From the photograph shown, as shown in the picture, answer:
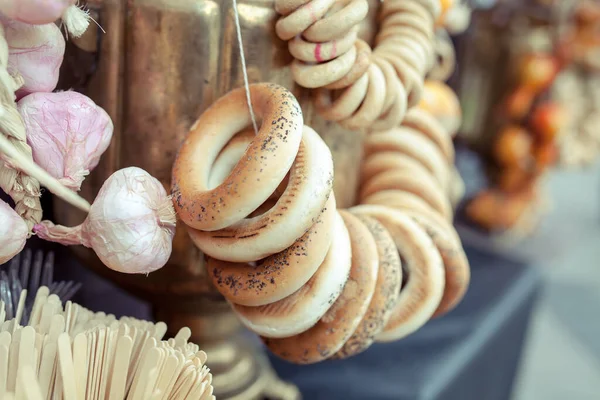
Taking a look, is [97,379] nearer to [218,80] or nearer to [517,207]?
[218,80]

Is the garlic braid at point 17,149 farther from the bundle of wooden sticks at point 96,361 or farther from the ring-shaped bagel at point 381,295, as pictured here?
the ring-shaped bagel at point 381,295

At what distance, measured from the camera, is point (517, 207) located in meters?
1.11

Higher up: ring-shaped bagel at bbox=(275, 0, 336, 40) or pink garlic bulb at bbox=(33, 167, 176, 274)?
ring-shaped bagel at bbox=(275, 0, 336, 40)

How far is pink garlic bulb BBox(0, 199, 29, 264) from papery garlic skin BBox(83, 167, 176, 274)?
3cm

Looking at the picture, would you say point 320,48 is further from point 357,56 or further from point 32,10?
point 32,10

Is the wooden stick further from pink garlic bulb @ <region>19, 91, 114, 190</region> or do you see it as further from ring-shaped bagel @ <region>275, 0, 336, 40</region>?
ring-shaped bagel @ <region>275, 0, 336, 40</region>

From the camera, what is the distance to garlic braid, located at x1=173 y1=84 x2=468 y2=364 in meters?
0.28

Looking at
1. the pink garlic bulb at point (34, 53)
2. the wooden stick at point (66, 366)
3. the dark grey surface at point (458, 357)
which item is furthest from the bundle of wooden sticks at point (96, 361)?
the dark grey surface at point (458, 357)

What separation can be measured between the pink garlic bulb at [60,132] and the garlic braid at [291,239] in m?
0.06


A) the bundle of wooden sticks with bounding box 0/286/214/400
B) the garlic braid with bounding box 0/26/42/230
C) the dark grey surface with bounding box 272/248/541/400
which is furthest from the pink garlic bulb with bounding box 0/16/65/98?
the dark grey surface with bounding box 272/248/541/400

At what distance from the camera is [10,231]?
0.24m

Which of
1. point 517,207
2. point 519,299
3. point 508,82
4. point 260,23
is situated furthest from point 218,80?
point 517,207

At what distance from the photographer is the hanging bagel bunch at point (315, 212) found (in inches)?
11.3

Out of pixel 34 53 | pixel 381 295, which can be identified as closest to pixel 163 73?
pixel 34 53
